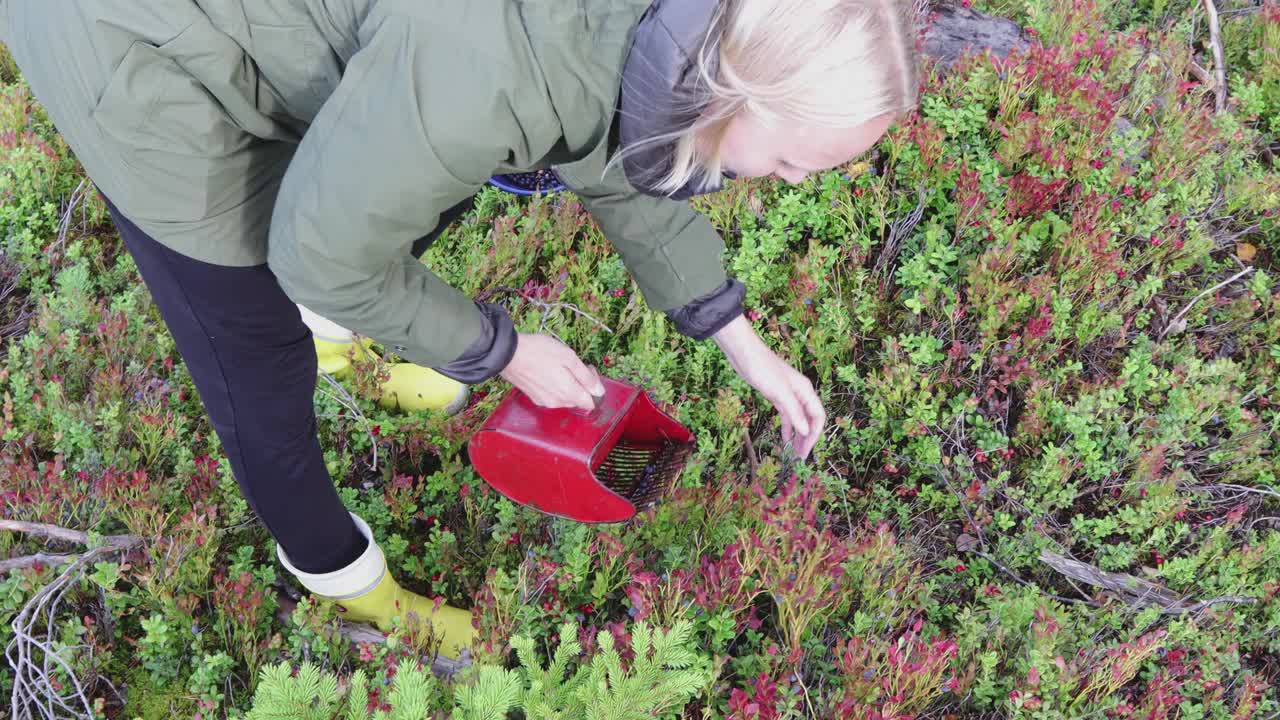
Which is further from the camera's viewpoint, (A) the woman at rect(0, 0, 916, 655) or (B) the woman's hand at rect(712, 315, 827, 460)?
(B) the woman's hand at rect(712, 315, 827, 460)

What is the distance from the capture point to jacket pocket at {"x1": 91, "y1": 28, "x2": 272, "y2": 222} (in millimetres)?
1562

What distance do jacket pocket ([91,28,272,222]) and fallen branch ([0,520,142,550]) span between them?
1.40 m

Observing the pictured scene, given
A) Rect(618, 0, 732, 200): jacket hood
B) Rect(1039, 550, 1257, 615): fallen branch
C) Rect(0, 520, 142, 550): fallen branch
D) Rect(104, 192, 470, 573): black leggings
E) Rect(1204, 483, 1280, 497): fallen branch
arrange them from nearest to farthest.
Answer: Rect(618, 0, 732, 200): jacket hood
Rect(104, 192, 470, 573): black leggings
Rect(0, 520, 142, 550): fallen branch
Rect(1039, 550, 1257, 615): fallen branch
Rect(1204, 483, 1280, 497): fallen branch

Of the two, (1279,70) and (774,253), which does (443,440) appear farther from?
(1279,70)

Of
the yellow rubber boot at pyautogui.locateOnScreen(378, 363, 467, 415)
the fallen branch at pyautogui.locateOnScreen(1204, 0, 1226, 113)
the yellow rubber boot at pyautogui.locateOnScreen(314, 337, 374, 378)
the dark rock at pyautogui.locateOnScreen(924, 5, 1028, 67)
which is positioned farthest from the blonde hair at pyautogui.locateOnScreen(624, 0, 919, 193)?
the fallen branch at pyautogui.locateOnScreen(1204, 0, 1226, 113)

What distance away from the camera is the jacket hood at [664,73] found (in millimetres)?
1376

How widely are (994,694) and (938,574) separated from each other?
0.52m

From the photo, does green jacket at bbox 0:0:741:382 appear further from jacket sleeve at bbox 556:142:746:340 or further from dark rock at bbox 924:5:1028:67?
dark rock at bbox 924:5:1028:67

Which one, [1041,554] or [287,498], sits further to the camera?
[1041,554]

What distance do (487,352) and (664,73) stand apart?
820 mm

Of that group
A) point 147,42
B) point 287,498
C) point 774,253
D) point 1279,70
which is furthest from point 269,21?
point 1279,70

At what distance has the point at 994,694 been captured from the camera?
254 centimetres

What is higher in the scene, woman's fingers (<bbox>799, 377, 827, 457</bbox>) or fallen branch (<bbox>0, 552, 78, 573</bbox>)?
woman's fingers (<bbox>799, 377, 827, 457</bbox>)

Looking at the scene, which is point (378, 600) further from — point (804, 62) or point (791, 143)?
point (804, 62)
